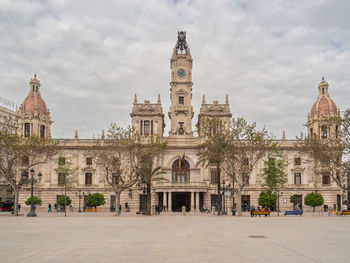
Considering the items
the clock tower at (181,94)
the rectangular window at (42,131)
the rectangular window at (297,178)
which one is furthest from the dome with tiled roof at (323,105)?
the rectangular window at (42,131)

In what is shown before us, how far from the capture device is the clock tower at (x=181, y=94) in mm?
79750

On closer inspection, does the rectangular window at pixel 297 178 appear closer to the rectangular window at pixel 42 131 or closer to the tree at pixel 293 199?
the tree at pixel 293 199

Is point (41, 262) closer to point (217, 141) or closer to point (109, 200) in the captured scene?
point (217, 141)

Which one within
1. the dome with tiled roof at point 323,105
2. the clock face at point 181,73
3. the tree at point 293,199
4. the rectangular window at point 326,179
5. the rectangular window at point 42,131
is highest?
the clock face at point 181,73

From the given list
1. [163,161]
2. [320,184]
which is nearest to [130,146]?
[163,161]

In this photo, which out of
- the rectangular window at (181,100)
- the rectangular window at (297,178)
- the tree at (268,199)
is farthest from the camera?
the rectangular window at (181,100)

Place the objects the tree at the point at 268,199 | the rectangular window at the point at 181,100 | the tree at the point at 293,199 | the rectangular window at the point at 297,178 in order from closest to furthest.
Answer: the tree at the point at 268,199
the tree at the point at 293,199
the rectangular window at the point at 297,178
the rectangular window at the point at 181,100

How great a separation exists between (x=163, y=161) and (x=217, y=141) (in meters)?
23.6

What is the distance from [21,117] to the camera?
76188 mm

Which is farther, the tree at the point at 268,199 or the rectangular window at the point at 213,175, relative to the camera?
the rectangular window at the point at 213,175

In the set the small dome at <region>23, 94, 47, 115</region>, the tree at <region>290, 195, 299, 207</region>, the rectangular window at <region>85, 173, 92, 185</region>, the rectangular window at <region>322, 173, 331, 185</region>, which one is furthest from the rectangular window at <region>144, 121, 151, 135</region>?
the rectangular window at <region>322, 173, 331, 185</region>

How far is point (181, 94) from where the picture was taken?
81.0 m

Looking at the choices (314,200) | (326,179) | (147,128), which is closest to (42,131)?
(147,128)

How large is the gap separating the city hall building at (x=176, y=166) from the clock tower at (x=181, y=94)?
20cm
